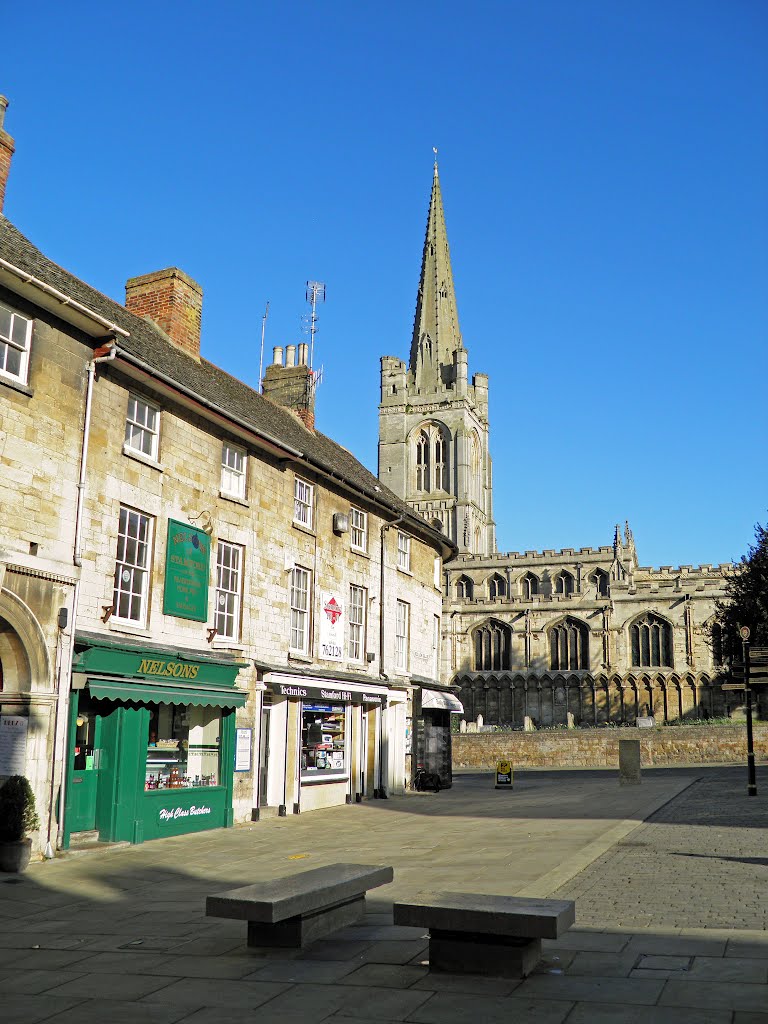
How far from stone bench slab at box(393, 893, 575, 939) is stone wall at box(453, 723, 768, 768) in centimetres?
3368

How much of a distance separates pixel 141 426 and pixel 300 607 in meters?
6.32

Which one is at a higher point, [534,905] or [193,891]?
[534,905]

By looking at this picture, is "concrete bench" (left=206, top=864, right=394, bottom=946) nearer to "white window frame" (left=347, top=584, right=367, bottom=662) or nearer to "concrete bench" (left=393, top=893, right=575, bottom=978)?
"concrete bench" (left=393, top=893, right=575, bottom=978)

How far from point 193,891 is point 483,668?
6180cm

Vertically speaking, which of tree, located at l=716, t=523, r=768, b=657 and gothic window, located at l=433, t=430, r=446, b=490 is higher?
gothic window, located at l=433, t=430, r=446, b=490

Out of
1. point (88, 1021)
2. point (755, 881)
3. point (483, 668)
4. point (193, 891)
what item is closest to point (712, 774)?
point (755, 881)

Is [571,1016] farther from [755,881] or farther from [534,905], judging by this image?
[755,881]

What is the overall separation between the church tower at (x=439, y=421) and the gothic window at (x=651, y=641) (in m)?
28.7

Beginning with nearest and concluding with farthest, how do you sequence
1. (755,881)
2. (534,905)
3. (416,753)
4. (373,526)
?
(534,905), (755,881), (373,526), (416,753)

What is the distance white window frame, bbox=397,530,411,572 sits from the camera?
85.2 ft

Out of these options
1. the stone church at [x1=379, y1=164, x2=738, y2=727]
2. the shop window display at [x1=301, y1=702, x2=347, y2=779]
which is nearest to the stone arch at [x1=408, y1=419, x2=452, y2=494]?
the stone church at [x1=379, y1=164, x2=738, y2=727]

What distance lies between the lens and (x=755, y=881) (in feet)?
33.1

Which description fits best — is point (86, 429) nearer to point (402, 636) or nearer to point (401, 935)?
point (401, 935)

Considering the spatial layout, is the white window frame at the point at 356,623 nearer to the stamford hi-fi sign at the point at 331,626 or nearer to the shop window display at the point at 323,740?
the stamford hi-fi sign at the point at 331,626
